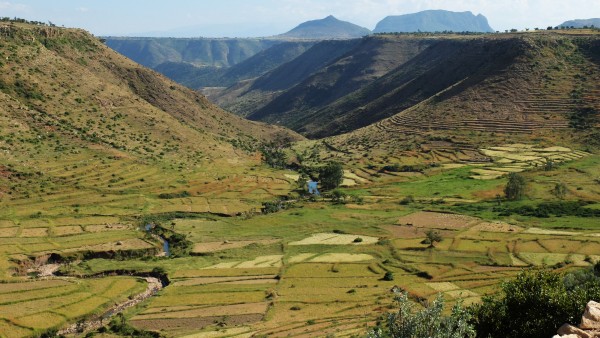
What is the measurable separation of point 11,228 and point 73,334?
149 ft

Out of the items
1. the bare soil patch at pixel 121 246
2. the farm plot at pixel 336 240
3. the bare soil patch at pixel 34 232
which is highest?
the bare soil patch at pixel 34 232

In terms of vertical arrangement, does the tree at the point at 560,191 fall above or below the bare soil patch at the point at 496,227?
above

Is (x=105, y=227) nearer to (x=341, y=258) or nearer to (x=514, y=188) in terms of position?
(x=341, y=258)

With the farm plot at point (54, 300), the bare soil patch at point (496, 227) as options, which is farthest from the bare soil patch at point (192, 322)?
the bare soil patch at point (496, 227)

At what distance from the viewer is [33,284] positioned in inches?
3103

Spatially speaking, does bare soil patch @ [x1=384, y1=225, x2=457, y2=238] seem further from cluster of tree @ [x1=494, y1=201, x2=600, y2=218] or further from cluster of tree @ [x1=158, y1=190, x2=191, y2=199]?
cluster of tree @ [x1=158, y1=190, x2=191, y2=199]

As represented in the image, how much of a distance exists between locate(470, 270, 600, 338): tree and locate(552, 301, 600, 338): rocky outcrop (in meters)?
6.80

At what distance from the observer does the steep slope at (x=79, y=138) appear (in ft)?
423

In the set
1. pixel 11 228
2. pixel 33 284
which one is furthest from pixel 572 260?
pixel 11 228

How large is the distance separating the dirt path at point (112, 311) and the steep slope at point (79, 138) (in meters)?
40.2

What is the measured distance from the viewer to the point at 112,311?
244 ft

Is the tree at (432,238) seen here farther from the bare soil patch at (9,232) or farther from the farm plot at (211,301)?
the bare soil patch at (9,232)

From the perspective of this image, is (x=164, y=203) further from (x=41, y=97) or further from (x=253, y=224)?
(x=41, y=97)

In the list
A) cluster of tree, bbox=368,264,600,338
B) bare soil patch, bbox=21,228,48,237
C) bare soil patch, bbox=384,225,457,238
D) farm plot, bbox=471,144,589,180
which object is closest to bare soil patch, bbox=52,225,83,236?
bare soil patch, bbox=21,228,48,237
